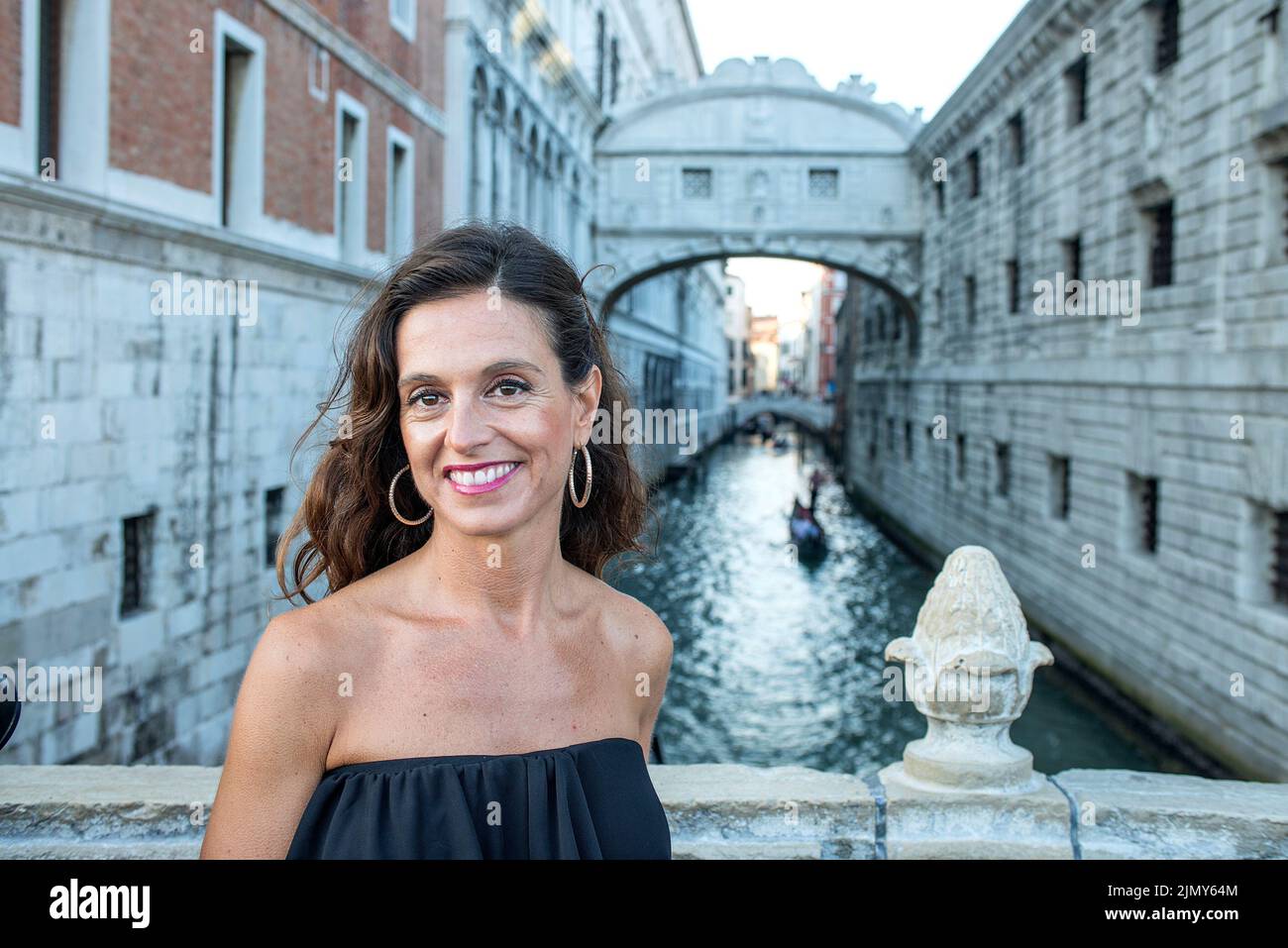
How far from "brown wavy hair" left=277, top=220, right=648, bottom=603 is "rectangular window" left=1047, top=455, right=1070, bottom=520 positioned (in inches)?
495

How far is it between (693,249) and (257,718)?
22.3m

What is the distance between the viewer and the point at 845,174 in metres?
23.1

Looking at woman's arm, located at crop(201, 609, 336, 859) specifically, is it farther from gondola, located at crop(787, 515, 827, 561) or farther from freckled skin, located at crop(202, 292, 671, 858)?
gondola, located at crop(787, 515, 827, 561)

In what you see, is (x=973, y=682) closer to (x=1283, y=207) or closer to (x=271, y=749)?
(x=271, y=749)

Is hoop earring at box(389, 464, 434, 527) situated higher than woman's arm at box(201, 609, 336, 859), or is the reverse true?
hoop earring at box(389, 464, 434, 527)

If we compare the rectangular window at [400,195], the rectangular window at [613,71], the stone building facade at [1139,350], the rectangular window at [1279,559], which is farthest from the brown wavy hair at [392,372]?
the rectangular window at [613,71]

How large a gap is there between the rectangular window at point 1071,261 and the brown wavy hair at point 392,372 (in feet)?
41.2

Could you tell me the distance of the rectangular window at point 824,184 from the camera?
23.1 m

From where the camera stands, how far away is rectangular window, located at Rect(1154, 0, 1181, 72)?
10594 mm

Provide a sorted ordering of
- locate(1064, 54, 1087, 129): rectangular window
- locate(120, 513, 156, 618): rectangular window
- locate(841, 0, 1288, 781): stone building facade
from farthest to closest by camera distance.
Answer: locate(1064, 54, 1087, 129): rectangular window, locate(841, 0, 1288, 781): stone building facade, locate(120, 513, 156, 618): rectangular window

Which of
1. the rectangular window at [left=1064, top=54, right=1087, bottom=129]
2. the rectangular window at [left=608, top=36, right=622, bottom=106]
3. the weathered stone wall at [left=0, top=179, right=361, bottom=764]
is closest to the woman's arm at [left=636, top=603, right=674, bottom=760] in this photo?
the weathered stone wall at [left=0, top=179, right=361, bottom=764]
